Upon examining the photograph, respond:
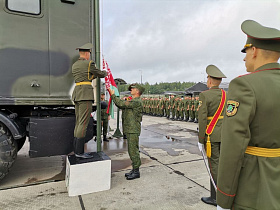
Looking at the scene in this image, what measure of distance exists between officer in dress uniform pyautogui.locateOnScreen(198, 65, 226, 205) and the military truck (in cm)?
176

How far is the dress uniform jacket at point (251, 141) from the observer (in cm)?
116

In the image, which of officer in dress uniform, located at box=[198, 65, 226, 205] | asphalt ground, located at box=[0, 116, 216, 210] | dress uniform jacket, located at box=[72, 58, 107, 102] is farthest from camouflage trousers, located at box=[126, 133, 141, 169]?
officer in dress uniform, located at box=[198, 65, 226, 205]

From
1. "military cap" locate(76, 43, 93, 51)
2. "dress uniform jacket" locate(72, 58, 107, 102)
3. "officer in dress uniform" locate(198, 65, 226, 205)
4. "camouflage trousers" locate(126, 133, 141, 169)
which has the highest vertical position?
"military cap" locate(76, 43, 93, 51)

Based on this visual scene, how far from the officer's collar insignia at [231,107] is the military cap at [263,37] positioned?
357 mm

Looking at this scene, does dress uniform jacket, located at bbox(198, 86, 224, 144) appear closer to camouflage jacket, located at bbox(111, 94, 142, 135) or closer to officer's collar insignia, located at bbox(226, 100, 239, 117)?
camouflage jacket, located at bbox(111, 94, 142, 135)

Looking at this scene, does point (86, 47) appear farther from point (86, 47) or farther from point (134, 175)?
point (134, 175)

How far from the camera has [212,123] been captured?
2764 mm

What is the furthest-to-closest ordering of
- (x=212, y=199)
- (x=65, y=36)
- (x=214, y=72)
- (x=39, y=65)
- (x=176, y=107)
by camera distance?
(x=176, y=107)
(x=65, y=36)
(x=39, y=65)
(x=214, y=72)
(x=212, y=199)

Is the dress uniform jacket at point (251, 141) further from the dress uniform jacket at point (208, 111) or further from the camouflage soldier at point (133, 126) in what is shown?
the camouflage soldier at point (133, 126)

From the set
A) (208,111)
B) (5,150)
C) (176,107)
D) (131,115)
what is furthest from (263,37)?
(176,107)

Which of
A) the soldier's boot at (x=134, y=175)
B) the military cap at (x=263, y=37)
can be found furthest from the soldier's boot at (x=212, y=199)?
the military cap at (x=263, y=37)

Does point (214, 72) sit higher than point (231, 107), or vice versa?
point (214, 72)

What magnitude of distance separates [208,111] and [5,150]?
283cm

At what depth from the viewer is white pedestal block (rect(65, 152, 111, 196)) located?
2.93 metres
